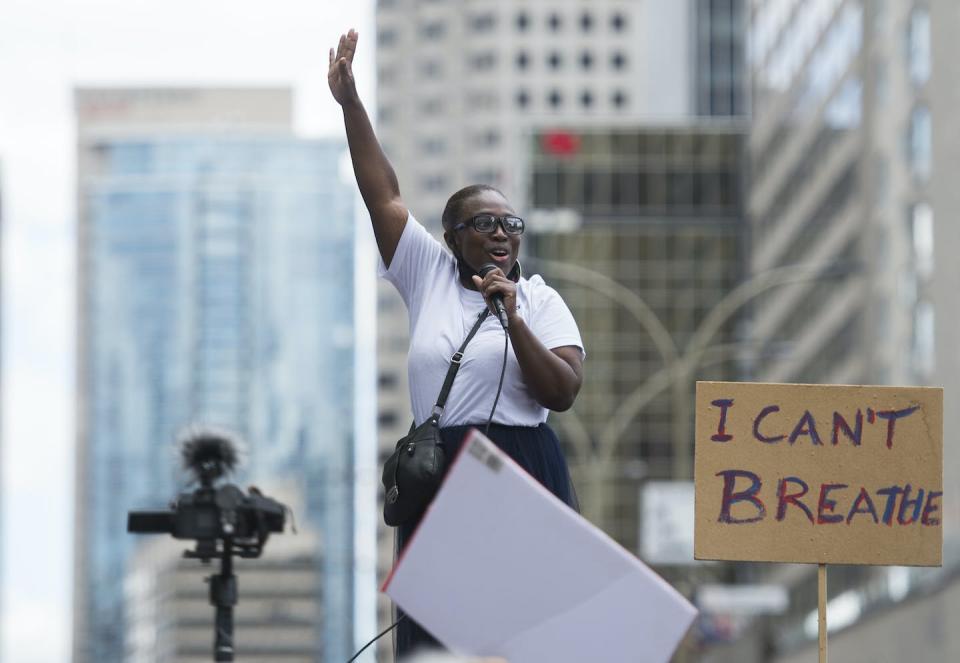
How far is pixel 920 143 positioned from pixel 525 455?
50.8 meters

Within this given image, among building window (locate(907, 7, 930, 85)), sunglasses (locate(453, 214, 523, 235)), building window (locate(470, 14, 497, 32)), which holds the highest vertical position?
building window (locate(470, 14, 497, 32))

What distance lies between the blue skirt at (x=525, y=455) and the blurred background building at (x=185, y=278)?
164420mm

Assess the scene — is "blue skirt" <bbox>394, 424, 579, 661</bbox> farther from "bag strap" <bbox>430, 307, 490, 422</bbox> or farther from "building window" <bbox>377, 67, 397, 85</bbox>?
"building window" <bbox>377, 67, 397, 85</bbox>

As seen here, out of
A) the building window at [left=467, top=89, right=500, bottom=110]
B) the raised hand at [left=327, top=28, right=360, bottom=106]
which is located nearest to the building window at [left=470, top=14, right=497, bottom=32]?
the building window at [left=467, top=89, right=500, bottom=110]

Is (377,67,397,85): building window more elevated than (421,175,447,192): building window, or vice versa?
(377,67,397,85): building window

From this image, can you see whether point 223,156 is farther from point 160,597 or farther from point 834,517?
point 834,517

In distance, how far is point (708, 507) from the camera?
5.38 metres

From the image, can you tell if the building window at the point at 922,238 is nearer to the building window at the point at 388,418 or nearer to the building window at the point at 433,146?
the building window at the point at 388,418

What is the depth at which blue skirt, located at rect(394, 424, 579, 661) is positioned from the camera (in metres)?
5.25

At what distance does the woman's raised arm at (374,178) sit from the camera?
5.53 metres

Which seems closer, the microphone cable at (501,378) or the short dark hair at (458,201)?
the microphone cable at (501,378)

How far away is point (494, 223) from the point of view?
17.6 feet

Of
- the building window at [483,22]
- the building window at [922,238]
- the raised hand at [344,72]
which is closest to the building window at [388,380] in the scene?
the building window at [483,22]

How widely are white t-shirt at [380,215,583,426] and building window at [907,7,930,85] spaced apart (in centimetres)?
4845
